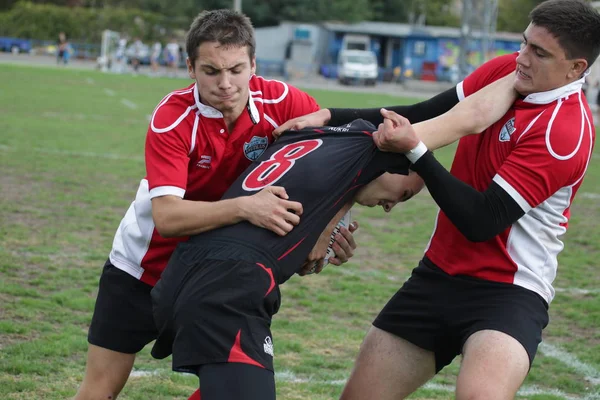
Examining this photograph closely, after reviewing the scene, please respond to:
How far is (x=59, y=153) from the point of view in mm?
13789

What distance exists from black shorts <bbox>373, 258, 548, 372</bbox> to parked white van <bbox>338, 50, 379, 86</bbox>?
4542 centimetres

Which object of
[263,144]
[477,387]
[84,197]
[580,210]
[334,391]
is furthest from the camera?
[580,210]

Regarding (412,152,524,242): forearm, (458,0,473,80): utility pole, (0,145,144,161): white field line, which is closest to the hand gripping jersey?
(412,152,524,242): forearm

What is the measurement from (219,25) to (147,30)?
2241 inches

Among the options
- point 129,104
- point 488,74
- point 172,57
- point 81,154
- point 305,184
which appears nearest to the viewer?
point 305,184

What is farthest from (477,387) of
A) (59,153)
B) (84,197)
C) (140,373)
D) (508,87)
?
(59,153)

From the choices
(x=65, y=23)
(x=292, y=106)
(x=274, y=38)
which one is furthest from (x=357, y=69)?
(x=292, y=106)

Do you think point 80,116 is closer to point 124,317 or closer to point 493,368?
point 124,317

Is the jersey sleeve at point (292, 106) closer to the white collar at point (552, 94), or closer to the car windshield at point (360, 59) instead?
the white collar at point (552, 94)

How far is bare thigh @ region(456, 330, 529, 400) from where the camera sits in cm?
340

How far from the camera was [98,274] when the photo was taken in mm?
7527

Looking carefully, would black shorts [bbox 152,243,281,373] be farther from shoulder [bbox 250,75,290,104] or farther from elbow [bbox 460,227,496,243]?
shoulder [bbox 250,75,290,104]

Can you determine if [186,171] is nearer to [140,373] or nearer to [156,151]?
[156,151]

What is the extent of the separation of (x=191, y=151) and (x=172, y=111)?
19 centimetres
